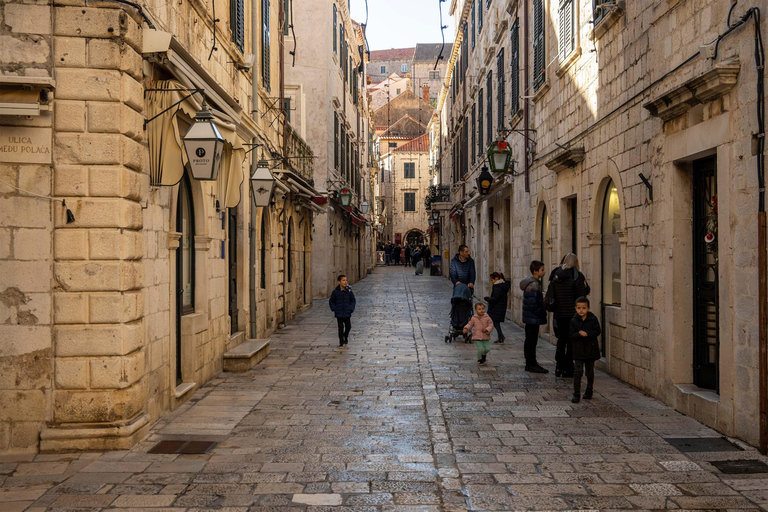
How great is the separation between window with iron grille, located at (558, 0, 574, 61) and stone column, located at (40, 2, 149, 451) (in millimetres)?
8173

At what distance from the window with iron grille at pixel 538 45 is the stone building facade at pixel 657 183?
0.04 meters

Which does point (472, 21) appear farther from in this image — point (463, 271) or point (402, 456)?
point (402, 456)

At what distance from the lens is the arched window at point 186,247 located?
8625 mm

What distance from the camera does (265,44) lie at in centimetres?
1389

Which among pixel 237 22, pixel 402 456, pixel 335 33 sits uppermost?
pixel 335 33

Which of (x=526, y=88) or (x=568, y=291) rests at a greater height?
(x=526, y=88)

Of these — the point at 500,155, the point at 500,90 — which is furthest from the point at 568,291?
the point at 500,90

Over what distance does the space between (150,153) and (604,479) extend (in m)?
5.20

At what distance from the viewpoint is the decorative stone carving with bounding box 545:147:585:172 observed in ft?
37.3

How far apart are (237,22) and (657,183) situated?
281 inches

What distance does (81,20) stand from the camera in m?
6.19

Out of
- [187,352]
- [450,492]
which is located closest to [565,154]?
[187,352]

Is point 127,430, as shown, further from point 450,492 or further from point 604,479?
point 604,479

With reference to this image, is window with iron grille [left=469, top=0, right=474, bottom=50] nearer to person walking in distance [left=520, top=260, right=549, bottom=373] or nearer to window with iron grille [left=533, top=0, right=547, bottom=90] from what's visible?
window with iron grille [left=533, top=0, right=547, bottom=90]
